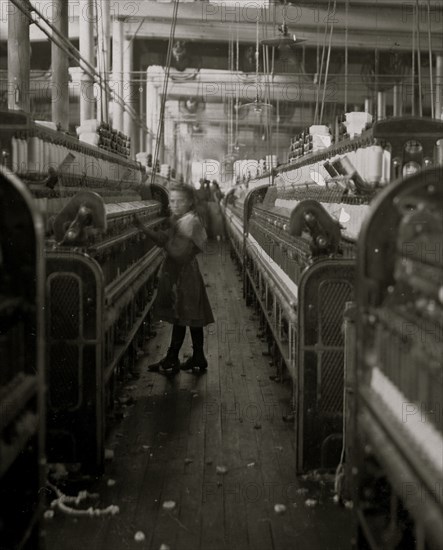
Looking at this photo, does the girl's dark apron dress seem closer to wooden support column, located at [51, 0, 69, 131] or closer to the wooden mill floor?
the wooden mill floor

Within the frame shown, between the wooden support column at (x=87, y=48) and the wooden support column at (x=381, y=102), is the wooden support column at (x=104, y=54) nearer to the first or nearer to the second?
the wooden support column at (x=87, y=48)

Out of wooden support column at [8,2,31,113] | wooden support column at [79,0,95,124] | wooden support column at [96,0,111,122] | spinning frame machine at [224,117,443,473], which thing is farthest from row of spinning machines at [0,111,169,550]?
wooden support column at [79,0,95,124]

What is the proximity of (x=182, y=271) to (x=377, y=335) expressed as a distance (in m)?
3.51

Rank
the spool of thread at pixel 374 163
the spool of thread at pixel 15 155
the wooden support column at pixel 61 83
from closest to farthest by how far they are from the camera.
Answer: the spool of thread at pixel 15 155 < the spool of thread at pixel 374 163 < the wooden support column at pixel 61 83

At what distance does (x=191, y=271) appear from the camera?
5.87m

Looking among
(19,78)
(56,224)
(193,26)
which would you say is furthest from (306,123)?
(56,224)

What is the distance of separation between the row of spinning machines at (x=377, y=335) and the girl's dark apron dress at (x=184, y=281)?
0.67 meters

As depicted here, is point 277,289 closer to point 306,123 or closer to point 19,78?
point 19,78

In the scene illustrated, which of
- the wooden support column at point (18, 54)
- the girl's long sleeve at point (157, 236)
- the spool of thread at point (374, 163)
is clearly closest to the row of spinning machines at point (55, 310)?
the girl's long sleeve at point (157, 236)

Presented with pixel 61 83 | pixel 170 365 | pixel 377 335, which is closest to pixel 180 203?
pixel 170 365

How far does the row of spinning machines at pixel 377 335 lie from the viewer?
2134 mm

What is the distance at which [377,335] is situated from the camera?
8.02 feet

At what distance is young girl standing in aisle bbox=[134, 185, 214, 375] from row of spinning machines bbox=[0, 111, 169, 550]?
26cm

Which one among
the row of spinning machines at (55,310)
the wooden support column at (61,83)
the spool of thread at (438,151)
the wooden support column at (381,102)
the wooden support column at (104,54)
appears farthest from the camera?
the wooden support column at (381,102)
